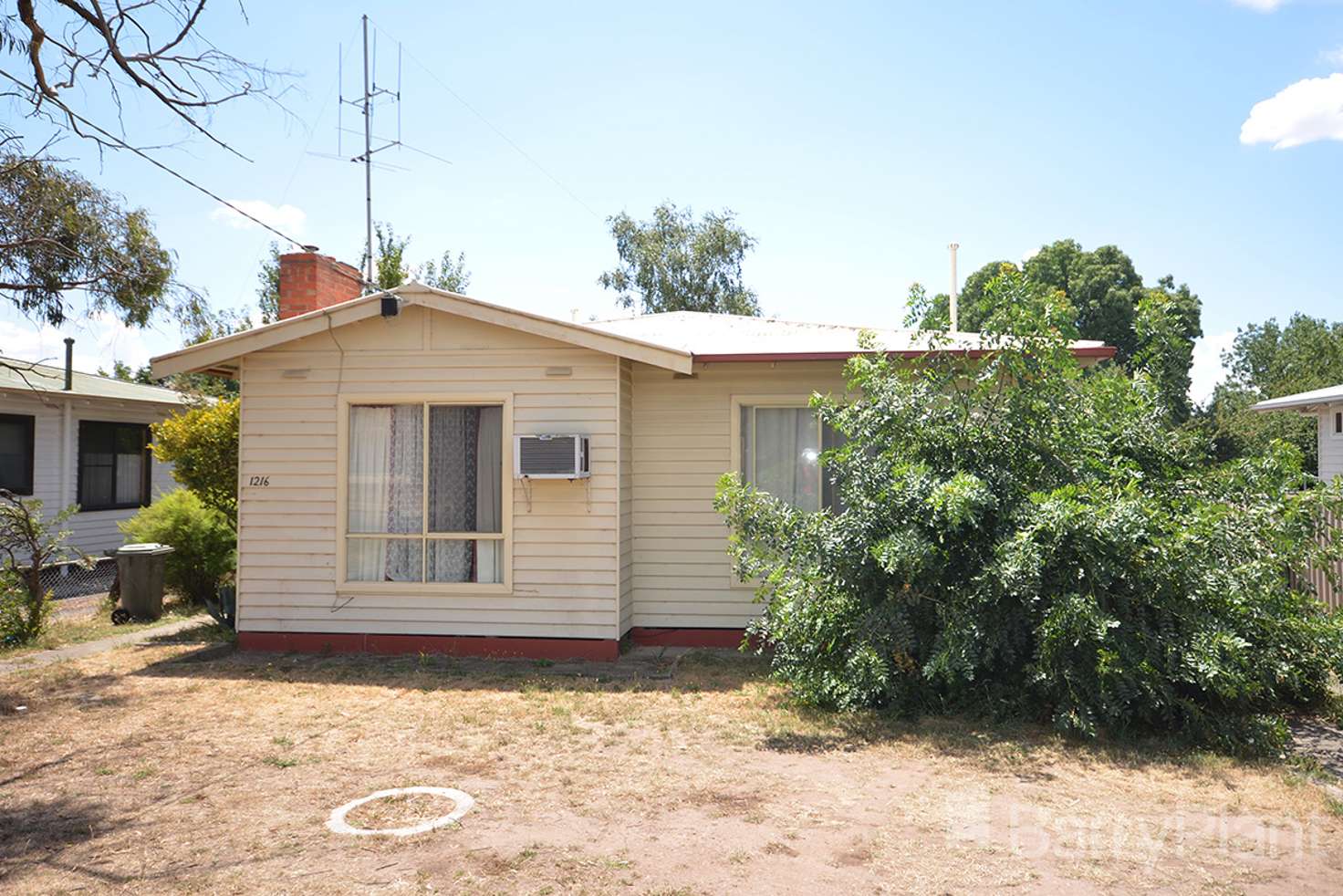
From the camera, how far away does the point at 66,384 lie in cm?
1456

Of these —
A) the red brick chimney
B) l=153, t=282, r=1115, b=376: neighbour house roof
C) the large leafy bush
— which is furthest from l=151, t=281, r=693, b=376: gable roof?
the large leafy bush

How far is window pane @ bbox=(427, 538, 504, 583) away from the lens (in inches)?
337

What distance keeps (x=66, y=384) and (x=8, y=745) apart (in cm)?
1031

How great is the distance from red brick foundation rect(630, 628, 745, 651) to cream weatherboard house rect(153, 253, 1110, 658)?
0.8 inches

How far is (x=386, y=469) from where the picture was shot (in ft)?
28.6

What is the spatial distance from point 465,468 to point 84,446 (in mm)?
9995

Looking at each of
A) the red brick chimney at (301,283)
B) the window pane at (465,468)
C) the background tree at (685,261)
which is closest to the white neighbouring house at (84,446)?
the red brick chimney at (301,283)

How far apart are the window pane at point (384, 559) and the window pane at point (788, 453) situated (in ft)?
10.6

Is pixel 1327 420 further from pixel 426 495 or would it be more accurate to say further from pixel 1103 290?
pixel 1103 290

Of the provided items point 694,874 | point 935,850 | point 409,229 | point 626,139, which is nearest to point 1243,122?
point 626,139

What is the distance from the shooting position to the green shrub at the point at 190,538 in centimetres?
1165

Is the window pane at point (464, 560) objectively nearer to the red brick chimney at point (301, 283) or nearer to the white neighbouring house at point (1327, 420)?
the red brick chimney at point (301, 283)

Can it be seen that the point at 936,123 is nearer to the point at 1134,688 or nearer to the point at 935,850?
the point at 1134,688

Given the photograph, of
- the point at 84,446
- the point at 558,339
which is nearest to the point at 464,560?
the point at 558,339
